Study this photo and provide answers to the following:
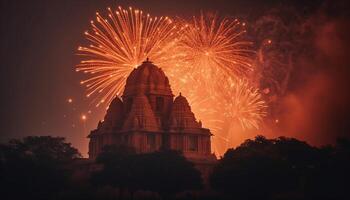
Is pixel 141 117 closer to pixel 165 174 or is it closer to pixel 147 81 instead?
pixel 147 81

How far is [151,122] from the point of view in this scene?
123312 millimetres

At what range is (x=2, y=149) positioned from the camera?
11894cm

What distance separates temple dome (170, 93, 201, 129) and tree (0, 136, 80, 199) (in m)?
16.3

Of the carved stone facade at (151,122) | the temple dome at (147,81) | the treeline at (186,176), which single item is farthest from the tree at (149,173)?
the temple dome at (147,81)

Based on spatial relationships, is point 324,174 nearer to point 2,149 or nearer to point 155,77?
point 155,77

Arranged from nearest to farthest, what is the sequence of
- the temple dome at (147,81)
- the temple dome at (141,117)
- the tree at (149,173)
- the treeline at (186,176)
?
the treeline at (186,176) < the tree at (149,173) < the temple dome at (141,117) < the temple dome at (147,81)

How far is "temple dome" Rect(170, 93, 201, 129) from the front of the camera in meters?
125

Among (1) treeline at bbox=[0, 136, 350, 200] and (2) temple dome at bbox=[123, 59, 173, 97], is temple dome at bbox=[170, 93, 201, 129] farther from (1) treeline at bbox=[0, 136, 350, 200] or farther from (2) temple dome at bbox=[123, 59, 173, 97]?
(1) treeline at bbox=[0, 136, 350, 200]

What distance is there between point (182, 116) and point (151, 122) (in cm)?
523

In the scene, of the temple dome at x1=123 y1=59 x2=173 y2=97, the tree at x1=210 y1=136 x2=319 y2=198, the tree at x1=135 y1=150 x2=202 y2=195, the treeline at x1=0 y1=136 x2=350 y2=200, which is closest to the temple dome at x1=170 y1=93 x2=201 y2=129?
the temple dome at x1=123 y1=59 x2=173 y2=97

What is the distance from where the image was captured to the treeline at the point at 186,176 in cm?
10412

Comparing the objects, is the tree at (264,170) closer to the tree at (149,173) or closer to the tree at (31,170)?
the tree at (149,173)

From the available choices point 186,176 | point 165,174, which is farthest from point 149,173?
point 186,176

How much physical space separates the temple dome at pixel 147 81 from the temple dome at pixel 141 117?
236 centimetres
